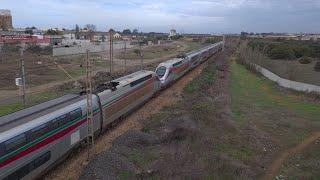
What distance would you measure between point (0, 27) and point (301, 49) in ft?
374

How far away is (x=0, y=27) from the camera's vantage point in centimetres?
16262

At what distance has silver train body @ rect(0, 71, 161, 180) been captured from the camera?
49.3ft

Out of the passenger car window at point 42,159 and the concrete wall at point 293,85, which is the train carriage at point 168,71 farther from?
the passenger car window at point 42,159

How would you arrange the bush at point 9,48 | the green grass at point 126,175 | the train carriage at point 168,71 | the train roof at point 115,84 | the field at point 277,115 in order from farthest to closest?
the bush at point 9,48 < the train carriage at point 168,71 < the train roof at point 115,84 < the field at point 277,115 < the green grass at point 126,175

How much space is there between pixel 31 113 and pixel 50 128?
1.17 meters

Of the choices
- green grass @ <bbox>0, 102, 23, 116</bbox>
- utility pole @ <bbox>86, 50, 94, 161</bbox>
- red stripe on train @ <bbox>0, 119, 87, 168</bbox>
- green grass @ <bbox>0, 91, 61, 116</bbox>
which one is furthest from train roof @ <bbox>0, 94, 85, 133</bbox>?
green grass @ <bbox>0, 102, 23, 116</bbox>

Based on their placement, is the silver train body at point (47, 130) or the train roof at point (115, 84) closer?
the silver train body at point (47, 130)

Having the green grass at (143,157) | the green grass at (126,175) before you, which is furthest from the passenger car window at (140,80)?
the green grass at (126,175)

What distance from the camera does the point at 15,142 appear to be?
49.5ft

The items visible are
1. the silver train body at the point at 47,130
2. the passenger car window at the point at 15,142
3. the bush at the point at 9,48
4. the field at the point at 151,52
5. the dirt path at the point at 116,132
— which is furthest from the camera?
the field at the point at 151,52

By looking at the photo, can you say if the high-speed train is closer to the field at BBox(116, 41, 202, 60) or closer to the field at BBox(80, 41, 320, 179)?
the field at BBox(80, 41, 320, 179)

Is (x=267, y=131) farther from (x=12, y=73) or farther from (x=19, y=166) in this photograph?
(x=12, y=73)

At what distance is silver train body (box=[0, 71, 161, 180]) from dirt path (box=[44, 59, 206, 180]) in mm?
689

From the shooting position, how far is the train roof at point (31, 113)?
16.2 meters
